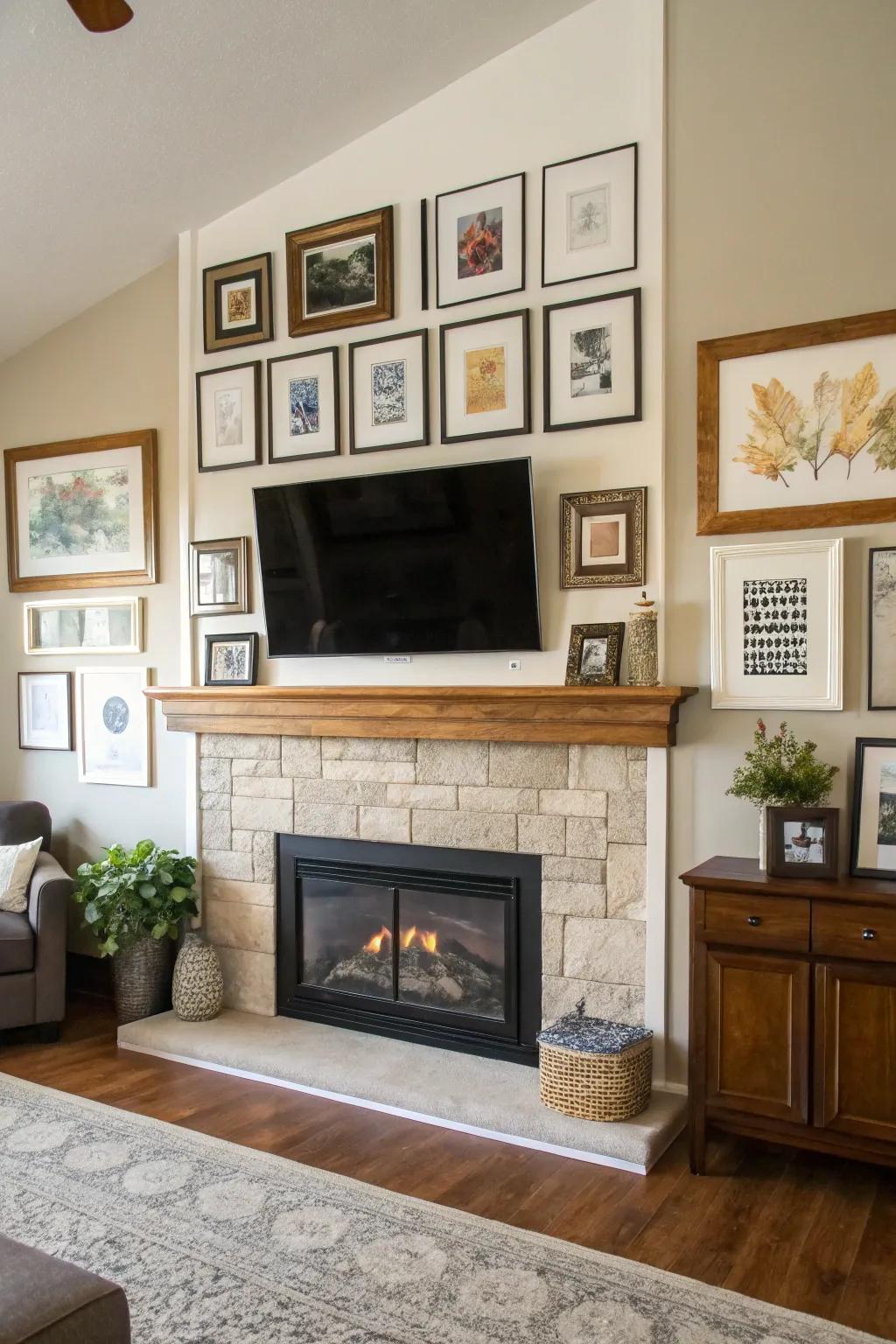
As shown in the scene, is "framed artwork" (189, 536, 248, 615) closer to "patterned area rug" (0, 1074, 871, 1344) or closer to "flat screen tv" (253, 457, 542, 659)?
"flat screen tv" (253, 457, 542, 659)

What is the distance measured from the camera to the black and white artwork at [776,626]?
3.18 metres

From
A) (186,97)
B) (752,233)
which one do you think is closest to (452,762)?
(752,233)

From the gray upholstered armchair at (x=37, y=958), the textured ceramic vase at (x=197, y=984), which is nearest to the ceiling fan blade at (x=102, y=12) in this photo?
the gray upholstered armchair at (x=37, y=958)

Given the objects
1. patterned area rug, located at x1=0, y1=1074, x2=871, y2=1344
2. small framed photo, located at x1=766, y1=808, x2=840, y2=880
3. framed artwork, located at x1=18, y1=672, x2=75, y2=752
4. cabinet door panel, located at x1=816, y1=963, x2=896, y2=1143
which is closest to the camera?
patterned area rug, located at x1=0, y1=1074, x2=871, y2=1344

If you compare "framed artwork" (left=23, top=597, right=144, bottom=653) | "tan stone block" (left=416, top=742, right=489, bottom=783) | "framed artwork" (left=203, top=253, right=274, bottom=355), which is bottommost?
"tan stone block" (left=416, top=742, right=489, bottom=783)

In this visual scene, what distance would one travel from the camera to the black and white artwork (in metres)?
3.18

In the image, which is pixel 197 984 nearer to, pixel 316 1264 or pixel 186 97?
pixel 316 1264

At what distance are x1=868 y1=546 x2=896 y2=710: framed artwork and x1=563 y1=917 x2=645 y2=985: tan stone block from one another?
105cm

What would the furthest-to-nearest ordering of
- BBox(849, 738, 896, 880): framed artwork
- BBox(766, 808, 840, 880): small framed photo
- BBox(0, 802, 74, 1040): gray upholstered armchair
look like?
1. BBox(0, 802, 74, 1040): gray upholstered armchair
2. BBox(849, 738, 896, 880): framed artwork
3. BBox(766, 808, 840, 880): small framed photo

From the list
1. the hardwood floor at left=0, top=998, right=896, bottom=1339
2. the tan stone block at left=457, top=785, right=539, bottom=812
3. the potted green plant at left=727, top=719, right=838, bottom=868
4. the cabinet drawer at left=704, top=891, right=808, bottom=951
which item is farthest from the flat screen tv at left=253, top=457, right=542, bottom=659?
the hardwood floor at left=0, top=998, right=896, bottom=1339

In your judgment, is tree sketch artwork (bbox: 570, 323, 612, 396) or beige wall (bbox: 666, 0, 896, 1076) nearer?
beige wall (bbox: 666, 0, 896, 1076)

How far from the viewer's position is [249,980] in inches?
166

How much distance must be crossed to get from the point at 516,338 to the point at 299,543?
1.09 m

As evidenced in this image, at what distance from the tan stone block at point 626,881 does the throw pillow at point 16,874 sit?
2.34 meters
